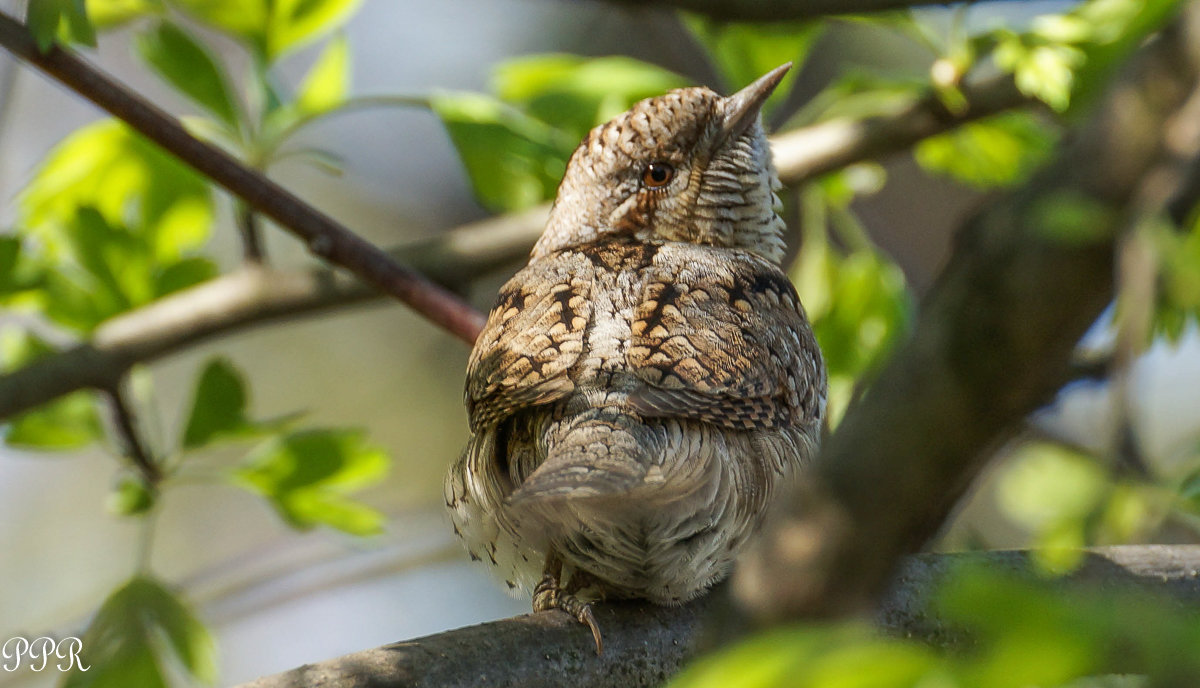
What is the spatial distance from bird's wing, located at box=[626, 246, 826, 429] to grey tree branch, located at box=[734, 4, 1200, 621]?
34.4 inches

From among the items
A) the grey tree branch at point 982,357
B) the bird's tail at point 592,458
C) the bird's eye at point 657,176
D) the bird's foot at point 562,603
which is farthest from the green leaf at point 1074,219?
the bird's eye at point 657,176

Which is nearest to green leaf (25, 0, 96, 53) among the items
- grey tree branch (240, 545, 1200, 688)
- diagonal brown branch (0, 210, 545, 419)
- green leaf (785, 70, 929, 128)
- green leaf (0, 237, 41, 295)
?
green leaf (0, 237, 41, 295)

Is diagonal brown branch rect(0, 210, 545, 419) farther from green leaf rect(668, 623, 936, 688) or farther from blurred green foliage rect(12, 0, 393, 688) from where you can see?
green leaf rect(668, 623, 936, 688)

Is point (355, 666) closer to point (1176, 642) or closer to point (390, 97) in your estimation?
point (1176, 642)

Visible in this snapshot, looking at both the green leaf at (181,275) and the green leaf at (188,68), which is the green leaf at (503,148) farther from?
the green leaf at (181,275)

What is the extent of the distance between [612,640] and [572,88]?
1860mm

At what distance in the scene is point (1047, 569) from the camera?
4.99 feet

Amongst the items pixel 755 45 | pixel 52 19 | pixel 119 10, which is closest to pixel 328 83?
pixel 119 10

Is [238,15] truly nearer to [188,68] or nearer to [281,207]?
[188,68]

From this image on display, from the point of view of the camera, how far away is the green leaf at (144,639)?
257 cm

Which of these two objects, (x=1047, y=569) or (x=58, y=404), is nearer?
(x=1047, y=569)

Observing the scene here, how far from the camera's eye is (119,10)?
3049 mm

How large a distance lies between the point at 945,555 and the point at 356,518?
5.13ft

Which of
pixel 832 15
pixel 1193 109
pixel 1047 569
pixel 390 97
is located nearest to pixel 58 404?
pixel 390 97
